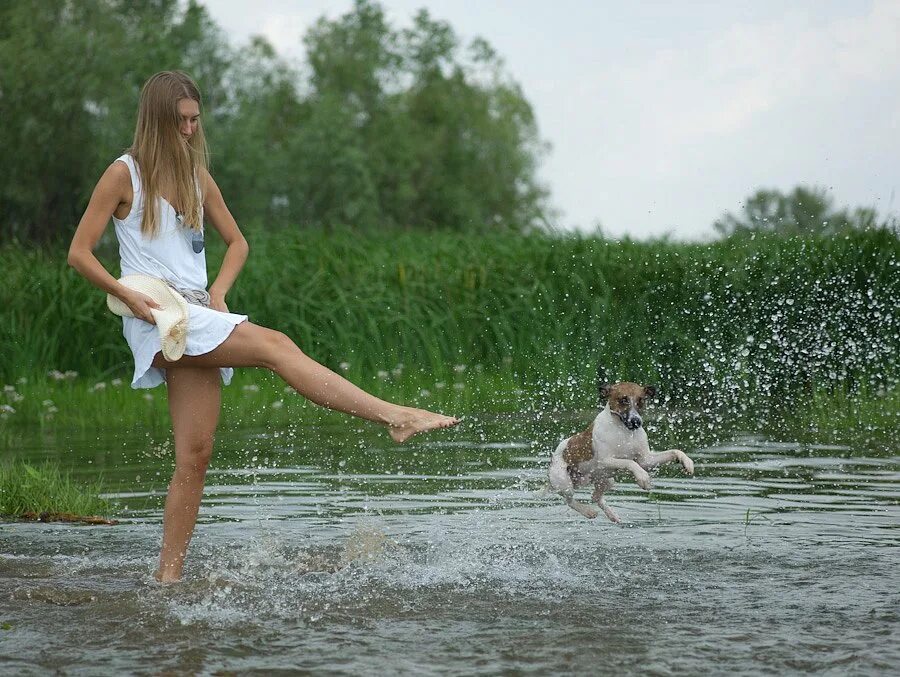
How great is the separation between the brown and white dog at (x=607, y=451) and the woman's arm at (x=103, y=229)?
125 inches

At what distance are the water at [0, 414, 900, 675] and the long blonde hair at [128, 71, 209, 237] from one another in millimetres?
1772

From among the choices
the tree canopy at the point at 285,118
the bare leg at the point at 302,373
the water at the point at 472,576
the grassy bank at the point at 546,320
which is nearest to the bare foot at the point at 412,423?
the bare leg at the point at 302,373

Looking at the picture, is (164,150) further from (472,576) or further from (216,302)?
(472,576)

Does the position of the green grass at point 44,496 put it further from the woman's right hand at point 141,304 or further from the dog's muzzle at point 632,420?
the dog's muzzle at point 632,420

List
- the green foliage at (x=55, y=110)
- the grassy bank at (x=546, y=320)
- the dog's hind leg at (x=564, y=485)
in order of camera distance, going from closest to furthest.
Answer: the dog's hind leg at (x=564, y=485) < the grassy bank at (x=546, y=320) < the green foliage at (x=55, y=110)

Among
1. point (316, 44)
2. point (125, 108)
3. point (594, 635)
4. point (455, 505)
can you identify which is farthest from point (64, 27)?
point (594, 635)

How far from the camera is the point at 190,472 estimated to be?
6.00m

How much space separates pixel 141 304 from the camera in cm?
572

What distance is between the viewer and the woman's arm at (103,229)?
5.74 meters

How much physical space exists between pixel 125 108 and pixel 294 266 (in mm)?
30361

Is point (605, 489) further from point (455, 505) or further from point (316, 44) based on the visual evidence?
Answer: point (316, 44)

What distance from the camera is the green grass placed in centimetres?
825

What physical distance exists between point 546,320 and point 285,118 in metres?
62.6

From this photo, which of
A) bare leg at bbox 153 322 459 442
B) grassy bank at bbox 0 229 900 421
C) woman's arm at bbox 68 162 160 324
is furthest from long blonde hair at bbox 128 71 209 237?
grassy bank at bbox 0 229 900 421
